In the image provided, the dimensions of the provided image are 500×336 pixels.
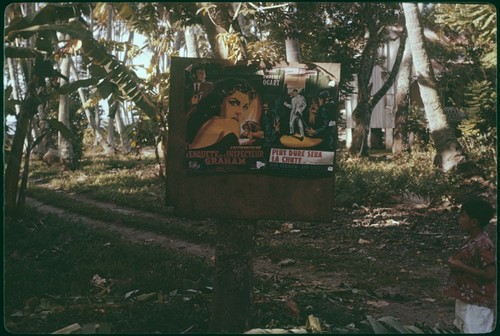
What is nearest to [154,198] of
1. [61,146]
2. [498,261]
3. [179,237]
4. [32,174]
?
[179,237]

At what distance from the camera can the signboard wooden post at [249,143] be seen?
391 cm

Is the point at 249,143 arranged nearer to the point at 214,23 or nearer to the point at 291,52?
the point at 214,23

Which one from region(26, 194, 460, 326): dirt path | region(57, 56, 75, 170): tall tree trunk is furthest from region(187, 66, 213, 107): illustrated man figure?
region(57, 56, 75, 170): tall tree trunk

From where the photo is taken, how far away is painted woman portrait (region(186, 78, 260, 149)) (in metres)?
3.91

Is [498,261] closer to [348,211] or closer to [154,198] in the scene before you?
[348,211]

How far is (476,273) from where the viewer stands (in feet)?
11.8

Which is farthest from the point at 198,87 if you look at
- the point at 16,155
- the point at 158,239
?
the point at 16,155

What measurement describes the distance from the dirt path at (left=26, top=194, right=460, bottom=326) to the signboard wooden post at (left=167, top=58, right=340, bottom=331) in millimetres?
1595

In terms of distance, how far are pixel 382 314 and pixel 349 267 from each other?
140cm

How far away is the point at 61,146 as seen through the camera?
12.4 metres

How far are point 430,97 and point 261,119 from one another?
7154 millimetres

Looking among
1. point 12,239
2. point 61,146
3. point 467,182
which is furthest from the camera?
Answer: point 61,146

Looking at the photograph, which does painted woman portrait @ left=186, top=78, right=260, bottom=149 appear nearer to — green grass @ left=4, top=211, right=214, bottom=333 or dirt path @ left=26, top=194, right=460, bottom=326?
green grass @ left=4, top=211, right=214, bottom=333

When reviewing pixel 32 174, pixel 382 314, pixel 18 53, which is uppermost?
pixel 18 53
